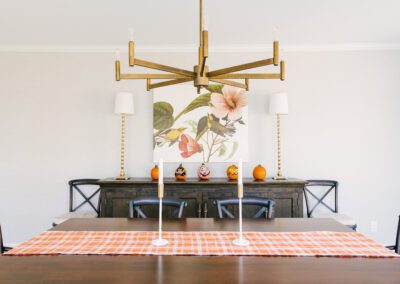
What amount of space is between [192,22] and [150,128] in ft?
4.30

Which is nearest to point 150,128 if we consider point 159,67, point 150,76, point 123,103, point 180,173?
point 123,103

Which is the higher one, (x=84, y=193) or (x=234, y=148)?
(x=234, y=148)

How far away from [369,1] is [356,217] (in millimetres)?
2318

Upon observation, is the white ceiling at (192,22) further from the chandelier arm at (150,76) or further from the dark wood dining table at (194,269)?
the dark wood dining table at (194,269)

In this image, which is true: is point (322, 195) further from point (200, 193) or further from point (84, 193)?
point (84, 193)

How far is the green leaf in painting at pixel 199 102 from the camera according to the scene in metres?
3.52

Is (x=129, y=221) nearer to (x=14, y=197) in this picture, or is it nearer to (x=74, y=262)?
(x=74, y=262)

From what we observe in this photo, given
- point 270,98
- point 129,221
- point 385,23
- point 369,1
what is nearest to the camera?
point 129,221

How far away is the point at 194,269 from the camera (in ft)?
4.00

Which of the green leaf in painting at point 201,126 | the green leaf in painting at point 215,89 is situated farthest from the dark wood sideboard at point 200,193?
the green leaf in painting at point 215,89

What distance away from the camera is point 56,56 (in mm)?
3584

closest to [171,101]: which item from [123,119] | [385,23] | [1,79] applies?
[123,119]

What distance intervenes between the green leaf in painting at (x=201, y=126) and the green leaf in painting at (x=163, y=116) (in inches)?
12.6

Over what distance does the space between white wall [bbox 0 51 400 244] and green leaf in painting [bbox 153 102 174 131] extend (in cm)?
10
